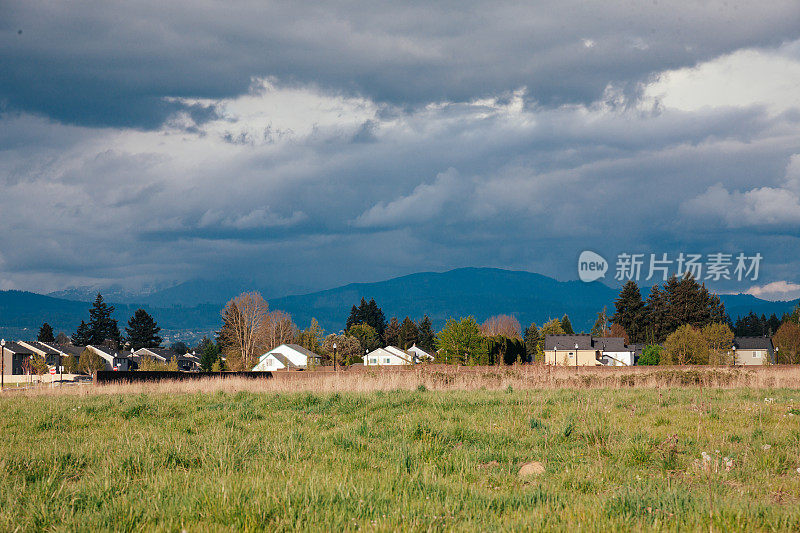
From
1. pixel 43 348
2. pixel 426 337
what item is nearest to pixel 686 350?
pixel 426 337

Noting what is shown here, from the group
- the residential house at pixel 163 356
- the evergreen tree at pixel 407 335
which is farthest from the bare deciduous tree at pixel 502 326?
the residential house at pixel 163 356

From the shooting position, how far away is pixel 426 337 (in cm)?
14388

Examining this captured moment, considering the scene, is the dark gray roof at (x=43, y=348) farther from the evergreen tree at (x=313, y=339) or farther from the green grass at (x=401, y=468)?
the green grass at (x=401, y=468)

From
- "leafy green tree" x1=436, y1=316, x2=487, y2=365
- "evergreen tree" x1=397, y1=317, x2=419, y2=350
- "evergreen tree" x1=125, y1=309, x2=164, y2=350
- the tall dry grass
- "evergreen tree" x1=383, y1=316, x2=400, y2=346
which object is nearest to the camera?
the tall dry grass

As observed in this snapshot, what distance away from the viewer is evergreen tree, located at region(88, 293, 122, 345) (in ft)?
426

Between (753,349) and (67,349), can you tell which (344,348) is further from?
(753,349)

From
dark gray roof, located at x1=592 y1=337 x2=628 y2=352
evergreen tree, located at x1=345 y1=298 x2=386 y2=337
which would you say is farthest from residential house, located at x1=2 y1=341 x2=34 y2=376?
dark gray roof, located at x1=592 y1=337 x2=628 y2=352

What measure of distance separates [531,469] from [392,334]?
131m

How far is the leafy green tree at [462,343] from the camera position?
6294 centimetres

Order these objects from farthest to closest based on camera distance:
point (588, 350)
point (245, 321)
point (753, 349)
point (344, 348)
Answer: point (344, 348), point (753, 349), point (245, 321), point (588, 350)

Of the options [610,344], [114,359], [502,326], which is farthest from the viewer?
[502,326]

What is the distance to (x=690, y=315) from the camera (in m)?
106

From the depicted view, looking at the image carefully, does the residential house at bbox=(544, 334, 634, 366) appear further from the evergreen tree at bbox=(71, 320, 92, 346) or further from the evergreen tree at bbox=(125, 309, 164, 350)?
the evergreen tree at bbox=(71, 320, 92, 346)

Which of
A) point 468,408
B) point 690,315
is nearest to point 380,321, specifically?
point 690,315
